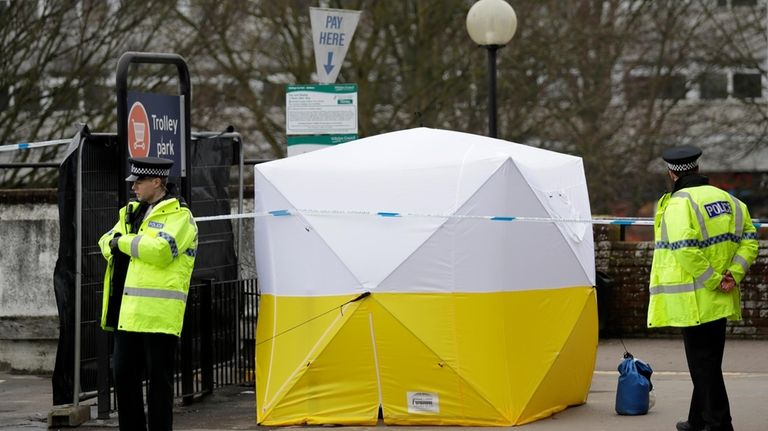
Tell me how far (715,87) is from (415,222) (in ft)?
96.3

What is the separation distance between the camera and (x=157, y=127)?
11.1m

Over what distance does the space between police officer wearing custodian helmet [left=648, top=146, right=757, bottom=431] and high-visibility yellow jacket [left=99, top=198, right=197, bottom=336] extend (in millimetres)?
3149

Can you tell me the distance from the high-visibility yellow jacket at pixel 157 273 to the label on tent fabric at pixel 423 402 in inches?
74.5

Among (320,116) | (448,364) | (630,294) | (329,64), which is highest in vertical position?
(329,64)

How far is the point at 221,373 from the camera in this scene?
41.0 feet

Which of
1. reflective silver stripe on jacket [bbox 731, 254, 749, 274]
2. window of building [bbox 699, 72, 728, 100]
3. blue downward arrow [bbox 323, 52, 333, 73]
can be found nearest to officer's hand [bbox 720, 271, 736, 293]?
reflective silver stripe on jacket [bbox 731, 254, 749, 274]

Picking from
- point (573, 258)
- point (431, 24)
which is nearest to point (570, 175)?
point (573, 258)

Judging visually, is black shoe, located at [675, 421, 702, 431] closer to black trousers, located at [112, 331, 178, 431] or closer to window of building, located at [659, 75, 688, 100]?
black trousers, located at [112, 331, 178, 431]

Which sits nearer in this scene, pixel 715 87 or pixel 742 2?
pixel 715 87

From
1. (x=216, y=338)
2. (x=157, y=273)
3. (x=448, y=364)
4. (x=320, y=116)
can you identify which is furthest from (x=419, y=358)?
(x=320, y=116)

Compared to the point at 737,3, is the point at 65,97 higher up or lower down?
lower down

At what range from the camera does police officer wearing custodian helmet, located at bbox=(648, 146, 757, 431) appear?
892 centimetres

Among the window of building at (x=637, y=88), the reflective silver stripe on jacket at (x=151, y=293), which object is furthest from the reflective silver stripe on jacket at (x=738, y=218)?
the window of building at (x=637, y=88)

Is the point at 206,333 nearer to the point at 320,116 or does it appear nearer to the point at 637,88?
the point at 320,116
